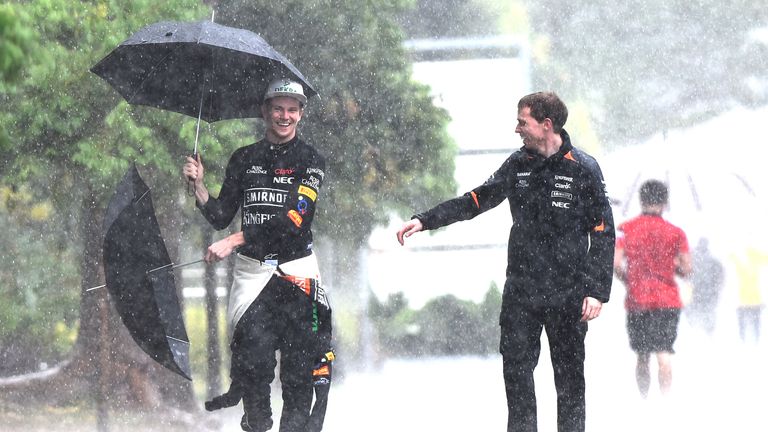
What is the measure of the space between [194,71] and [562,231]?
2093 millimetres

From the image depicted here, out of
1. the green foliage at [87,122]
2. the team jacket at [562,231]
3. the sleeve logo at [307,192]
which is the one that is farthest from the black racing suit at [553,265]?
the green foliage at [87,122]

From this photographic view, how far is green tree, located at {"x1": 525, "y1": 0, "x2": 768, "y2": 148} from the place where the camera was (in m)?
20.8

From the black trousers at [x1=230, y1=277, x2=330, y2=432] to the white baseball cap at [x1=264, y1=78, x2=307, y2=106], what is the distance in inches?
35.6

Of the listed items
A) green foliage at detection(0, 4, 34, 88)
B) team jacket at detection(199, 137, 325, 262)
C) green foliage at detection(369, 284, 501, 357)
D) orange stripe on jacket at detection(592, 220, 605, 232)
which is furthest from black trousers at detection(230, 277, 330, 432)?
green foliage at detection(369, 284, 501, 357)

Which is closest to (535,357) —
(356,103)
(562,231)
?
(562,231)

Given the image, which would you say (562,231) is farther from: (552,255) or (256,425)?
(256,425)

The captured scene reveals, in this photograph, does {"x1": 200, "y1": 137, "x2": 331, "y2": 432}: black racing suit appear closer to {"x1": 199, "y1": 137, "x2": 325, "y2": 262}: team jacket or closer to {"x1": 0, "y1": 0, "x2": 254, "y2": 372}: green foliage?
{"x1": 199, "y1": 137, "x2": 325, "y2": 262}: team jacket

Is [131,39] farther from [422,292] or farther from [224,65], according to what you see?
[422,292]

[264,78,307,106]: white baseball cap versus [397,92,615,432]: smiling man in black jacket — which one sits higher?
[264,78,307,106]: white baseball cap

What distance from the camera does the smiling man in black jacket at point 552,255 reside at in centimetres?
655

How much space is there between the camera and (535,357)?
6.68 meters

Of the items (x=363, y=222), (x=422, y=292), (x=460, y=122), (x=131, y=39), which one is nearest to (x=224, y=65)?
(x=131, y=39)

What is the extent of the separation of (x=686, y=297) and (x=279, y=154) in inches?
653

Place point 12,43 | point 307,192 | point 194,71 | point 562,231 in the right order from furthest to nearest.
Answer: point 194,71
point 307,192
point 562,231
point 12,43
